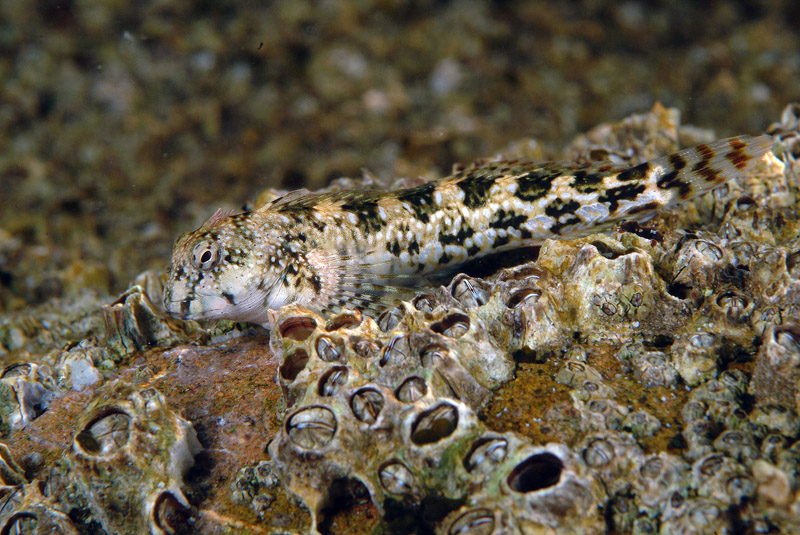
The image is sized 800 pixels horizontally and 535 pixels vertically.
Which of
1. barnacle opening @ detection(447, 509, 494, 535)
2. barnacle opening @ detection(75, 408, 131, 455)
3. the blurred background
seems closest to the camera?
barnacle opening @ detection(447, 509, 494, 535)

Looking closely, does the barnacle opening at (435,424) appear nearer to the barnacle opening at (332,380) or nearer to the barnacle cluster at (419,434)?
the barnacle cluster at (419,434)

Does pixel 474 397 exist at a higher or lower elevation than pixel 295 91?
lower

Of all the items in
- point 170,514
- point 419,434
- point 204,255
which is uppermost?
point 204,255

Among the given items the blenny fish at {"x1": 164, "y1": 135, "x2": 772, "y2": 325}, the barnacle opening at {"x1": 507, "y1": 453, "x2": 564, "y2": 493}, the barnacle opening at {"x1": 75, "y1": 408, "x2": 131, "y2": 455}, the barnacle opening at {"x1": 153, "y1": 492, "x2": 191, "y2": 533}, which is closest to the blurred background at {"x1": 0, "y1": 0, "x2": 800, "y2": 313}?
the blenny fish at {"x1": 164, "y1": 135, "x2": 772, "y2": 325}

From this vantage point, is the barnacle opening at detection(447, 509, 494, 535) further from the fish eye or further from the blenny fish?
the fish eye

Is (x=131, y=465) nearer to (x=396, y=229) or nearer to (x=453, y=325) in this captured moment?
(x=453, y=325)

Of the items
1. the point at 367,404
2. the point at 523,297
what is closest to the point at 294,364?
the point at 367,404

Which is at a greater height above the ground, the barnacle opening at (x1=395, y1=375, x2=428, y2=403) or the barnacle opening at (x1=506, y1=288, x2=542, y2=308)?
the barnacle opening at (x1=395, y1=375, x2=428, y2=403)
